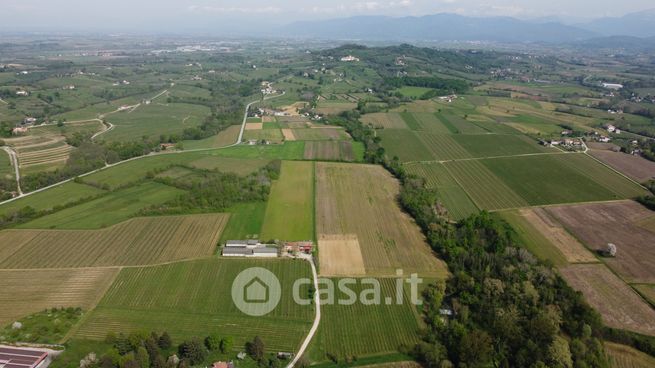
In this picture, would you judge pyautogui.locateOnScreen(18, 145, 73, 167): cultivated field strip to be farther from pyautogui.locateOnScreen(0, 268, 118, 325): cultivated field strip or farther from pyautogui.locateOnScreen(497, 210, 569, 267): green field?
pyautogui.locateOnScreen(497, 210, 569, 267): green field

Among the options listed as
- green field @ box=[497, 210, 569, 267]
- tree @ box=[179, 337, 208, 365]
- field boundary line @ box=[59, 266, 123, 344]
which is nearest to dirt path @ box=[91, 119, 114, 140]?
field boundary line @ box=[59, 266, 123, 344]

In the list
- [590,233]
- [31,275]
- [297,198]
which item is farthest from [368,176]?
[31,275]

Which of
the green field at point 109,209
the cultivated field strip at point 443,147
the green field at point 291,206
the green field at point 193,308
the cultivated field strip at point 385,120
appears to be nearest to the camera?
the green field at point 193,308

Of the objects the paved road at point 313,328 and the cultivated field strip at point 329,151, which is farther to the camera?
the cultivated field strip at point 329,151

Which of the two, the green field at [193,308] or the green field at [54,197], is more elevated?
the green field at [54,197]

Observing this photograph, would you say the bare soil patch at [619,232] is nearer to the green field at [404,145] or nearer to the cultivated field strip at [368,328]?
the cultivated field strip at [368,328]

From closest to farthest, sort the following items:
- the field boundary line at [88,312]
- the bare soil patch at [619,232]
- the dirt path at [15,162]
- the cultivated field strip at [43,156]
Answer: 1. the field boundary line at [88,312]
2. the bare soil patch at [619,232]
3. the dirt path at [15,162]
4. the cultivated field strip at [43,156]

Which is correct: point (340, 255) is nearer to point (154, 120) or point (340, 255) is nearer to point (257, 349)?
point (257, 349)

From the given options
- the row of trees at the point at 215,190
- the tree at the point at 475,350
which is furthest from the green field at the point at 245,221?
the tree at the point at 475,350
